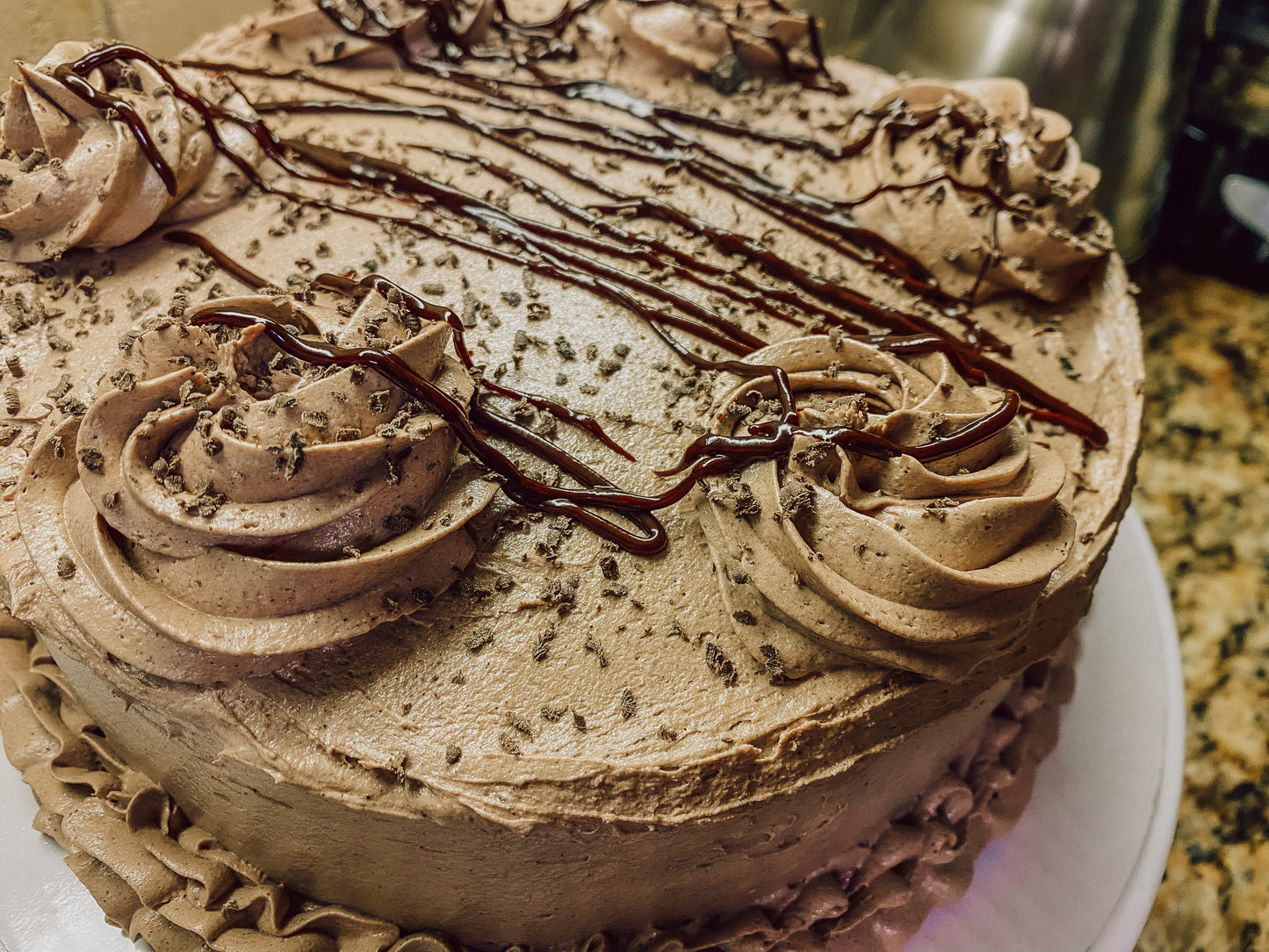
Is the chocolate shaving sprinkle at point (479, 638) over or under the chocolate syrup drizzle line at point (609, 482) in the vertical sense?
A: under

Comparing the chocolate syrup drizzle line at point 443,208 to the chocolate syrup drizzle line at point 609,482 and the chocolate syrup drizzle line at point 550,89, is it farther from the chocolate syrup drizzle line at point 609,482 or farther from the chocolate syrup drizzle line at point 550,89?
the chocolate syrup drizzle line at point 550,89

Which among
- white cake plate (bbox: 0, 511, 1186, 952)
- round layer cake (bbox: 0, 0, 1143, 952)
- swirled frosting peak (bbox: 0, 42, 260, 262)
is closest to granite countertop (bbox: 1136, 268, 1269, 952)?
white cake plate (bbox: 0, 511, 1186, 952)

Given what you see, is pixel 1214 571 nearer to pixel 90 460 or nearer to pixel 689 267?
pixel 689 267

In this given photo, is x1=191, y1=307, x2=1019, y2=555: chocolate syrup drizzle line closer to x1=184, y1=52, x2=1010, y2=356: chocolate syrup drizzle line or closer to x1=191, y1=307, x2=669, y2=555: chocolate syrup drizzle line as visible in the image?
x1=191, y1=307, x2=669, y2=555: chocolate syrup drizzle line

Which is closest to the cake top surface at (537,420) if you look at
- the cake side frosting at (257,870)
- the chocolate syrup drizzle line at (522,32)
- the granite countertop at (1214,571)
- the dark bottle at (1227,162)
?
the chocolate syrup drizzle line at (522,32)

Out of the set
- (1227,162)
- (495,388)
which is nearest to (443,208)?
(495,388)

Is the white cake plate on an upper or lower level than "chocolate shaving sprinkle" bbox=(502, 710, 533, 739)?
lower

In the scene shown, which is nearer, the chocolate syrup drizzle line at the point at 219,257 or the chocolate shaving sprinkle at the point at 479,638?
the chocolate shaving sprinkle at the point at 479,638
